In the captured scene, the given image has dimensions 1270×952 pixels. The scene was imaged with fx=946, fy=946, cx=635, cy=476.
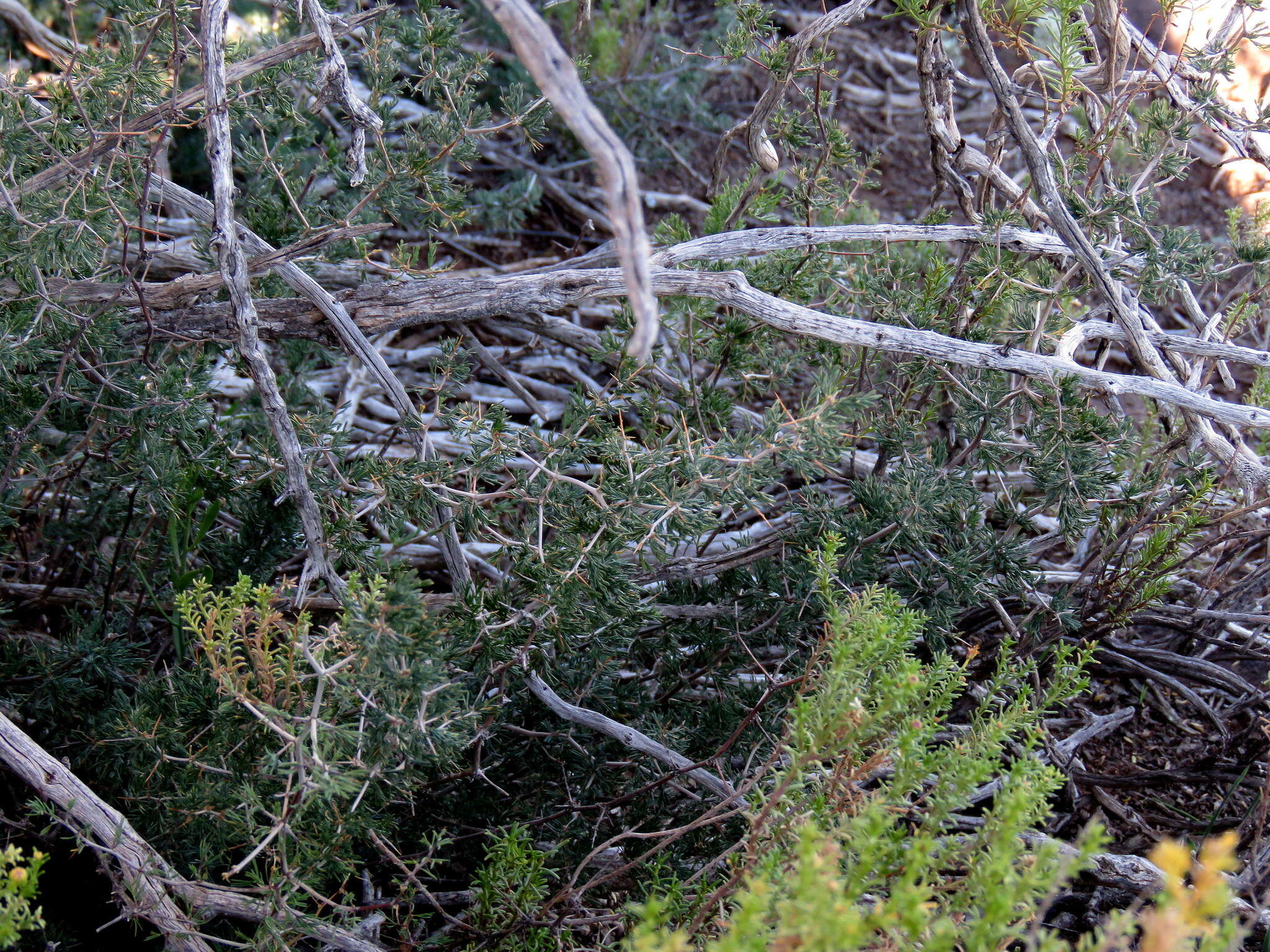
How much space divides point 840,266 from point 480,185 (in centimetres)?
172

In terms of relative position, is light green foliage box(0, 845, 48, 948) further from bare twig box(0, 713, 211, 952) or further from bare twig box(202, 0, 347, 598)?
bare twig box(202, 0, 347, 598)

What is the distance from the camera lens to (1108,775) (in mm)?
2189

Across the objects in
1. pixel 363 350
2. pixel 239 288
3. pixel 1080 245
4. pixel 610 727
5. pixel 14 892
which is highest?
pixel 1080 245

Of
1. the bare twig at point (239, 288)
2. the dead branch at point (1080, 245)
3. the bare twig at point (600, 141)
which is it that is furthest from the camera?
the dead branch at point (1080, 245)

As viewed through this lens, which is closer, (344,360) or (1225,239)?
(344,360)

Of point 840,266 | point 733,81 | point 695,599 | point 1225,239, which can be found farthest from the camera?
point 733,81

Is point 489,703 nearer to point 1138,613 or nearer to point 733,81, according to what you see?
point 1138,613

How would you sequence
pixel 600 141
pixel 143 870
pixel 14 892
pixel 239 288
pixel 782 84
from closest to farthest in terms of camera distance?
pixel 600 141, pixel 14 892, pixel 143 870, pixel 239 288, pixel 782 84

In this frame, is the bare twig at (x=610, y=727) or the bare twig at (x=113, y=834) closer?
the bare twig at (x=113, y=834)

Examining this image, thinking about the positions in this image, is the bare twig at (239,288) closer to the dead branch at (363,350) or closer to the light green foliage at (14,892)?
the dead branch at (363,350)

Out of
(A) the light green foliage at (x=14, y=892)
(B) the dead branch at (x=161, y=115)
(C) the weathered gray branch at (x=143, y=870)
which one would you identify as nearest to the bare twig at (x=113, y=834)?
(C) the weathered gray branch at (x=143, y=870)

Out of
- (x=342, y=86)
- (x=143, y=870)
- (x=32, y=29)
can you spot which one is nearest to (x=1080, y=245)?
(x=342, y=86)

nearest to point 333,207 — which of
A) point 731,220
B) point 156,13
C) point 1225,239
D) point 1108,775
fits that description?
point 156,13

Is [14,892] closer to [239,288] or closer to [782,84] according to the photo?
[239,288]
